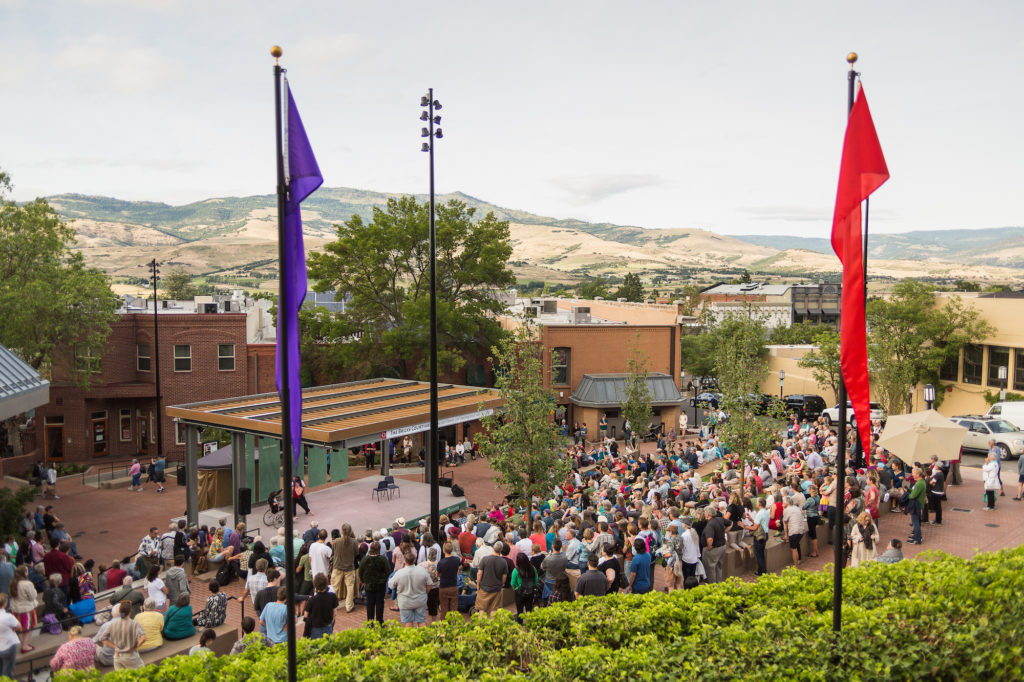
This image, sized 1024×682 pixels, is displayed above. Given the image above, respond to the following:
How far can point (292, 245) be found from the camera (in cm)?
579

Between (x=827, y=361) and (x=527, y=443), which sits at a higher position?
(x=827, y=361)

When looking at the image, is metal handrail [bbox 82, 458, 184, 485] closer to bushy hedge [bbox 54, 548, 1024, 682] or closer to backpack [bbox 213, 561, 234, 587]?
backpack [bbox 213, 561, 234, 587]

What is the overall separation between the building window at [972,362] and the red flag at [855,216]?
3763cm

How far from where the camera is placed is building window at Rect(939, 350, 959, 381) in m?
38.6

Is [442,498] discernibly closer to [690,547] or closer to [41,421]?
[690,547]

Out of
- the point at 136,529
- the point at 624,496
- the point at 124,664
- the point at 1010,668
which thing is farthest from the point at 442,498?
the point at 1010,668

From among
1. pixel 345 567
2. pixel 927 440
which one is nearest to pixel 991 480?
pixel 927 440

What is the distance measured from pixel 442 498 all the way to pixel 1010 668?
1795cm

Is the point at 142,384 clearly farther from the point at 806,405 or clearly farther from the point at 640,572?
the point at 806,405

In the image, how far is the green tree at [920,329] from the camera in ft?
119

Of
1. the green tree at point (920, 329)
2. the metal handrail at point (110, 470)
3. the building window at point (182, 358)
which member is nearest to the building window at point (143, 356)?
the building window at point (182, 358)

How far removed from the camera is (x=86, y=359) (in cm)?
3319

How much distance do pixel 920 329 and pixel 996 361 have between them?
12.8ft

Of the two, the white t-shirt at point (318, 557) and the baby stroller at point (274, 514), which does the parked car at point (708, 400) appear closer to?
the baby stroller at point (274, 514)
